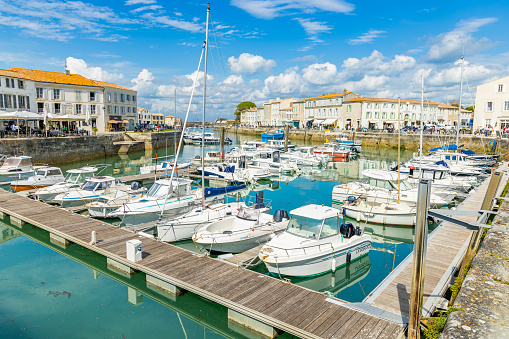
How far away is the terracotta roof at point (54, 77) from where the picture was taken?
51.5 metres

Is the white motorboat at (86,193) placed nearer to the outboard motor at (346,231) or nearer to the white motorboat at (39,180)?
the white motorboat at (39,180)

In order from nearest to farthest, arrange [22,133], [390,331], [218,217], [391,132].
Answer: [390,331] → [218,217] → [22,133] → [391,132]

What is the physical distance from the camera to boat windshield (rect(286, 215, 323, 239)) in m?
12.7

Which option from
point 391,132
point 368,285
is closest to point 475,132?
point 391,132

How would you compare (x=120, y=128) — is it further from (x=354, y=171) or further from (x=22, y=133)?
(x=354, y=171)

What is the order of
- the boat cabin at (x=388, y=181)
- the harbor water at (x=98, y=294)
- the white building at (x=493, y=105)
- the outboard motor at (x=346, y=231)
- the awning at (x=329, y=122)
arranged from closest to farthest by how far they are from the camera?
the harbor water at (x=98, y=294) → the outboard motor at (x=346, y=231) → the boat cabin at (x=388, y=181) → the white building at (x=493, y=105) → the awning at (x=329, y=122)

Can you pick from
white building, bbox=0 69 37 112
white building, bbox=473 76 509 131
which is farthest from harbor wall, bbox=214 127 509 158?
white building, bbox=0 69 37 112

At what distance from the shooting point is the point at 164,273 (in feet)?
36.3

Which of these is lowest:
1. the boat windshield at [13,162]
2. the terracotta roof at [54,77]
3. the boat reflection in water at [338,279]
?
the boat reflection in water at [338,279]

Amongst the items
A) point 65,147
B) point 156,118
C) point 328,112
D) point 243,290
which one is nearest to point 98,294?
point 243,290

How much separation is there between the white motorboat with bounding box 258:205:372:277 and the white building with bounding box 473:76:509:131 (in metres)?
54.6

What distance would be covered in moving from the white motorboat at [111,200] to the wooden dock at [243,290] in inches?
105

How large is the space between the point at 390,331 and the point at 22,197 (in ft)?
73.7

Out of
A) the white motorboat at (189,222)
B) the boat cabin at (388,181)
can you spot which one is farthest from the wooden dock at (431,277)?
the white motorboat at (189,222)
